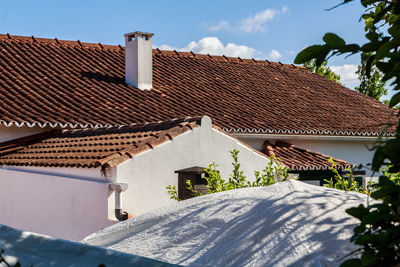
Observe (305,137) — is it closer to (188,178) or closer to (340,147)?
(340,147)

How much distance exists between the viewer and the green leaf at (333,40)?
2.32 meters

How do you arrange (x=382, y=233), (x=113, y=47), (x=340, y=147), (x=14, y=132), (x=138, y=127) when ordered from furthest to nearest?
(x=113, y=47) → (x=340, y=147) → (x=14, y=132) → (x=138, y=127) → (x=382, y=233)

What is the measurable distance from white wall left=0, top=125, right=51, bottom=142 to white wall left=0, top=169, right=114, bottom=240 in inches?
68.3

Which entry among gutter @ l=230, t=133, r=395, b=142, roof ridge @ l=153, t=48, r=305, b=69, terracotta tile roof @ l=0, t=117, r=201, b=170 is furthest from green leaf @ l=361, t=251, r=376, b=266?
roof ridge @ l=153, t=48, r=305, b=69

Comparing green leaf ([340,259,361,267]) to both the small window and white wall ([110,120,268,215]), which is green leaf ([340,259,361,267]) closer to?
white wall ([110,120,268,215])

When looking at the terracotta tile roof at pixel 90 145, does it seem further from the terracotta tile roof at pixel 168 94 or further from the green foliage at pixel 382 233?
the green foliage at pixel 382 233

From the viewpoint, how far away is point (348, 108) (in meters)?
19.9

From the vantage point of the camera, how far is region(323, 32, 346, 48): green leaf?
2322 mm

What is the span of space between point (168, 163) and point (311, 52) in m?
7.70

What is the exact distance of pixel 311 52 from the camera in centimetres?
235

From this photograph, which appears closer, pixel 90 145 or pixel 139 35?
pixel 90 145

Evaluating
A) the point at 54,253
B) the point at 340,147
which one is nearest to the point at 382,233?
the point at 54,253

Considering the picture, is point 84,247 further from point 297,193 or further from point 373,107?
point 373,107

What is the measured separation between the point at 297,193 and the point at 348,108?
15.9 meters
